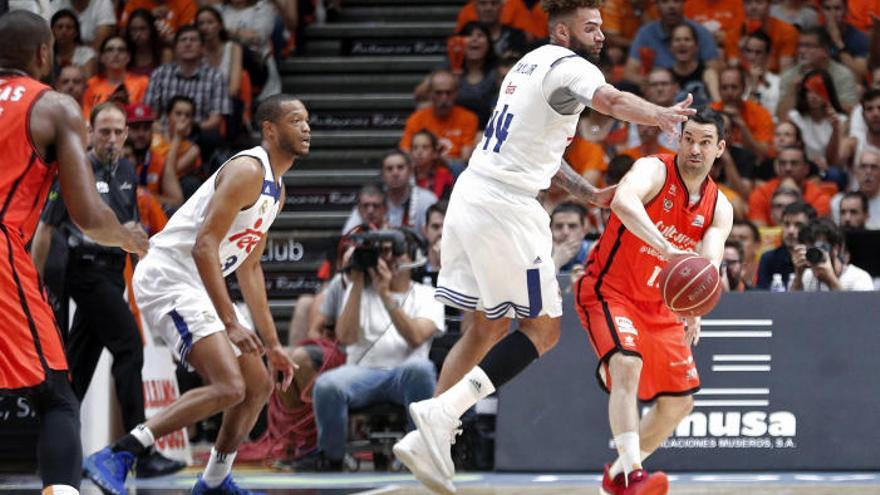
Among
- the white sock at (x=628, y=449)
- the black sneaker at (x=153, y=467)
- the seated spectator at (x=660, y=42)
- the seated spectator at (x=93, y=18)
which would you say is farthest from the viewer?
the seated spectator at (x=93, y=18)

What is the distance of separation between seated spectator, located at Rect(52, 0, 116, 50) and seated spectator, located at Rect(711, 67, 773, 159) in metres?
5.75

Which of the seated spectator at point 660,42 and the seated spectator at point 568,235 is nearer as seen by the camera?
the seated spectator at point 568,235

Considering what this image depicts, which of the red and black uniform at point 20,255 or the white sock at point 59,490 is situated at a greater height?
the red and black uniform at point 20,255

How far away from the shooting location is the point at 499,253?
6.74 m

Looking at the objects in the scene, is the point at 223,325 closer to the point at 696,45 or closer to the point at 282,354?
the point at 282,354

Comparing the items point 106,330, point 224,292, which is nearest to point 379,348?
point 106,330

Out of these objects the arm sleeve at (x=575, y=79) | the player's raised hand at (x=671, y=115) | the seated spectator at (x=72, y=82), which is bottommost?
the seated spectator at (x=72, y=82)

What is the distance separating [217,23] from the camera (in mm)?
13602

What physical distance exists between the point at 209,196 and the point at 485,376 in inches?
63.4

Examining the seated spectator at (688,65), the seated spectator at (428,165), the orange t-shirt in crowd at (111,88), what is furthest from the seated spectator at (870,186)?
the orange t-shirt in crowd at (111,88)

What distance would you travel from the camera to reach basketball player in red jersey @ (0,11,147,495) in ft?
18.0

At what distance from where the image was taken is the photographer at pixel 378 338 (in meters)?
9.70

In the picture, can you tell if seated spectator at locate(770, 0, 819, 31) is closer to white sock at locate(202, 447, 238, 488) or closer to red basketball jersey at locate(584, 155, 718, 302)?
red basketball jersey at locate(584, 155, 718, 302)

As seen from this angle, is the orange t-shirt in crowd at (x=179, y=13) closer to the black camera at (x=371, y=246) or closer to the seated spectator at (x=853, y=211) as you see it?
the black camera at (x=371, y=246)
